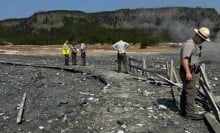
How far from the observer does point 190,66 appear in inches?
425

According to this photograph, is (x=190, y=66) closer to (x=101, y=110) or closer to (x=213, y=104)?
(x=213, y=104)

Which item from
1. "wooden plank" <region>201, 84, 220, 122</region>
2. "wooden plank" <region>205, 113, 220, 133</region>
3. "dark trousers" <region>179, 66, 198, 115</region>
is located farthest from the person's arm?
"wooden plank" <region>205, 113, 220, 133</region>

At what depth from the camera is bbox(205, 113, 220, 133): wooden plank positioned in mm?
9736

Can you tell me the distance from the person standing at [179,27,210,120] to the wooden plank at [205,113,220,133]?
0.19 meters

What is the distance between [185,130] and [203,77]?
61.0 inches

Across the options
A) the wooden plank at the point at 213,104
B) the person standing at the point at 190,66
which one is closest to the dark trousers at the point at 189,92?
the person standing at the point at 190,66

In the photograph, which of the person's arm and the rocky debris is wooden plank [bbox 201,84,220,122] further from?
the person's arm

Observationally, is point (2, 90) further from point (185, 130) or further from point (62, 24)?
point (62, 24)

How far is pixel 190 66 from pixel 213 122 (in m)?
1.24

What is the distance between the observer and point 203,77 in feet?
37.2

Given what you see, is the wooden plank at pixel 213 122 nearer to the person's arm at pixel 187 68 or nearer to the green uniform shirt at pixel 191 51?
the person's arm at pixel 187 68

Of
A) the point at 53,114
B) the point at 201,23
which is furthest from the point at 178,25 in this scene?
the point at 53,114

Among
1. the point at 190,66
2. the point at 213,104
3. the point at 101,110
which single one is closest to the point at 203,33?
the point at 190,66

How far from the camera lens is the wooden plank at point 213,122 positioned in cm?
974
